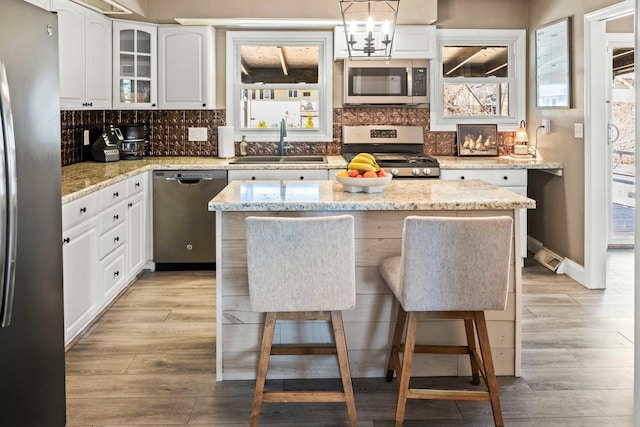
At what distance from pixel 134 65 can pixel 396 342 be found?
11.5 feet

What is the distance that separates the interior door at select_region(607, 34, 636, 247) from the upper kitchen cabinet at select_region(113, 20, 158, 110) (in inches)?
154

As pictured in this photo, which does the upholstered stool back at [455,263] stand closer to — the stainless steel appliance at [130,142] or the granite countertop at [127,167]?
the granite countertop at [127,167]

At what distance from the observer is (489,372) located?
2.59 meters

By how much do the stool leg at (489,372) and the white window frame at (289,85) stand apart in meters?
3.48

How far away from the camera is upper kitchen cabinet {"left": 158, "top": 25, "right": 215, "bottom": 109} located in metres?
5.41

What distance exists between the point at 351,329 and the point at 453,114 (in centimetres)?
335

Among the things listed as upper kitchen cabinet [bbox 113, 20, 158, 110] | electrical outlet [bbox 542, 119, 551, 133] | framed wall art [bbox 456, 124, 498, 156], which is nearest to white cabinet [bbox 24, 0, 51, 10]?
upper kitchen cabinet [bbox 113, 20, 158, 110]

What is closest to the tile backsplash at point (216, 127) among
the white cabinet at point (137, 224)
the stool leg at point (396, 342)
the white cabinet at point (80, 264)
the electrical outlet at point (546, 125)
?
the electrical outlet at point (546, 125)

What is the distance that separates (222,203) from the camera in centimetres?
288

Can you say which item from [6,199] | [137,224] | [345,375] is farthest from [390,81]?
[6,199]

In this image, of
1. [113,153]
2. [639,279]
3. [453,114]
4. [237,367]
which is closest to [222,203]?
[237,367]

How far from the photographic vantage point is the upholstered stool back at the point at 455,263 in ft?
8.14

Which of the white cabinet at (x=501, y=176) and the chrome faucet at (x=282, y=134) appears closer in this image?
the white cabinet at (x=501, y=176)

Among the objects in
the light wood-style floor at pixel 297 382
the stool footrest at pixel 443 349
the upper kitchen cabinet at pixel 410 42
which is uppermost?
the upper kitchen cabinet at pixel 410 42
